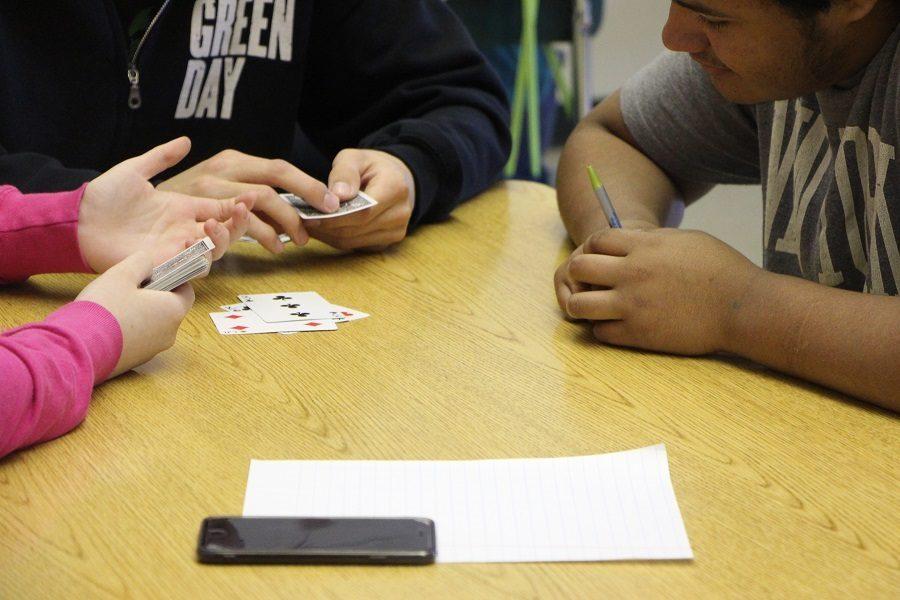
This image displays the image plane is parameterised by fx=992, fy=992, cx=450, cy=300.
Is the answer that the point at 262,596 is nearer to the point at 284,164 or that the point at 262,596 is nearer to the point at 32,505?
the point at 32,505

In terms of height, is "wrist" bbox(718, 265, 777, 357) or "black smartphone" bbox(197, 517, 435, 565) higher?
"wrist" bbox(718, 265, 777, 357)

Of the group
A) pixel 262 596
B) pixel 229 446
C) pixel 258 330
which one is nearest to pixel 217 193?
pixel 258 330

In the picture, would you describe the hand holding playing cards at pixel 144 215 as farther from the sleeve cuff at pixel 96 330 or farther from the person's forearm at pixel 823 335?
the person's forearm at pixel 823 335

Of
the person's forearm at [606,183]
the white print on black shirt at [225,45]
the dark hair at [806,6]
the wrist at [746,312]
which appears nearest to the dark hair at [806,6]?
the dark hair at [806,6]

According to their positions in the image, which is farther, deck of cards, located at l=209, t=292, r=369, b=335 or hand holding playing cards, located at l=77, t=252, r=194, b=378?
deck of cards, located at l=209, t=292, r=369, b=335

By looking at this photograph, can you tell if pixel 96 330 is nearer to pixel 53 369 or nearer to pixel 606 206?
pixel 53 369

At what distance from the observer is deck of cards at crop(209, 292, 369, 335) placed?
1.09 m

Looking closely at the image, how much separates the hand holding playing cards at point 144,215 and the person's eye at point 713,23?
565 millimetres

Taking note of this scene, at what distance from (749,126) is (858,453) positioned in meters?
0.71

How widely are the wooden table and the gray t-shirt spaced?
264 mm

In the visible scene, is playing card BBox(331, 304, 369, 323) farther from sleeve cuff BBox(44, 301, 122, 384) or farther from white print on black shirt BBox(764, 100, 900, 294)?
white print on black shirt BBox(764, 100, 900, 294)

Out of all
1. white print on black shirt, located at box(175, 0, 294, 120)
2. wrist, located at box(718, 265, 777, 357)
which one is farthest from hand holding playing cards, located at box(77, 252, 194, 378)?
white print on black shirt, located at box(175, 0, 294, 120)

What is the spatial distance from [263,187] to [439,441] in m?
0.59

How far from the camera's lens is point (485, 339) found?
41.8 inches
